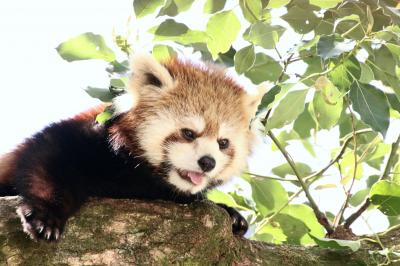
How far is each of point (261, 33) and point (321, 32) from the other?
1.62 ft

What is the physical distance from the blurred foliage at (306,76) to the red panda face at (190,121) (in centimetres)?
16

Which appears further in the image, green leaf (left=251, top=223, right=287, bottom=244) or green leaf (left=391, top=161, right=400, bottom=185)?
green leaf (left=251, top=223, right=287, bottom=244)

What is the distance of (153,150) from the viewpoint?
3355 millimetres

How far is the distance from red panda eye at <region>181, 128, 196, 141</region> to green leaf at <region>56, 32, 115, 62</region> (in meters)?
0.73

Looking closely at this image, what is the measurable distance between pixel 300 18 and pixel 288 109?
652 millimetres

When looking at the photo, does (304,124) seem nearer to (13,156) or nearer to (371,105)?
(371,105)

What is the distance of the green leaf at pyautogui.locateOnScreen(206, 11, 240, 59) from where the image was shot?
2730 millimetres

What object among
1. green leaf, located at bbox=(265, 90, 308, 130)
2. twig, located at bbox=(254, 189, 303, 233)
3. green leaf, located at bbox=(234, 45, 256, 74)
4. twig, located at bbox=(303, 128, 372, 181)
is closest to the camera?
green leaf, located at bbox=(265, 90, 308, 130)

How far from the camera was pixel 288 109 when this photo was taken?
95.4 inches

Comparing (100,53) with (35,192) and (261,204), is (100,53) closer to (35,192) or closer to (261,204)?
(35,192)

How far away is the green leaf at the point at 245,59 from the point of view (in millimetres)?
2812

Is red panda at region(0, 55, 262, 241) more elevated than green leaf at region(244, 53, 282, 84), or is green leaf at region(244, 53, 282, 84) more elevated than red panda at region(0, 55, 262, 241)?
green leaf at region(244, 53, 282, 84)

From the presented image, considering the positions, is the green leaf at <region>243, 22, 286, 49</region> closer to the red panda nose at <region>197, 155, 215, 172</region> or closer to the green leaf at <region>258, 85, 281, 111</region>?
the green leaf at <region>258, 85, 281, 111</region>

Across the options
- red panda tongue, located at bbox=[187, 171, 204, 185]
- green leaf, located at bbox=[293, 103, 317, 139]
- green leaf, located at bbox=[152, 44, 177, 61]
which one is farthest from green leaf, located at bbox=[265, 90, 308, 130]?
green leaf, located at bbox=[152, 44, 177, 61]
